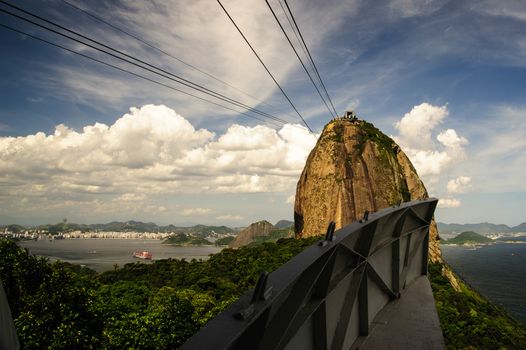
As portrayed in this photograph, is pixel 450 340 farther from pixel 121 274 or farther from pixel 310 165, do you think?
pixel 121 274

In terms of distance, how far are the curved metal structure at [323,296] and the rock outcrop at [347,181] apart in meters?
45.7

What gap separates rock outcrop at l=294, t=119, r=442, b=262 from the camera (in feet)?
178

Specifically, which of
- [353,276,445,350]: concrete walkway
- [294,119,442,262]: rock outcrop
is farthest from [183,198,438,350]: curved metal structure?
[294,119,442,262]: rock outcrop

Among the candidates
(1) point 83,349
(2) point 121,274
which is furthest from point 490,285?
(1) point 83,349

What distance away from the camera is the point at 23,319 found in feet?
63.3

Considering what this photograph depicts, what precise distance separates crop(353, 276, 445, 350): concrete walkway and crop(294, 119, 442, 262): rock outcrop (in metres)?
44.6

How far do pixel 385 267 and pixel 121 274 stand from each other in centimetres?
5989

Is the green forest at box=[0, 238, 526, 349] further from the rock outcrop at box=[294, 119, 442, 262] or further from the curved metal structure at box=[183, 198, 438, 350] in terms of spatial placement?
the curved metal structure at box=[183, 198, 438, 350]

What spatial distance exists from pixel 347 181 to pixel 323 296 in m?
53.7

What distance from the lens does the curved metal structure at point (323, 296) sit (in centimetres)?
229

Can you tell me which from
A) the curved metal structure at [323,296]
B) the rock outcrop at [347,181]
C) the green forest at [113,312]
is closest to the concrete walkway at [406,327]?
the curved metal structure at [323,296]

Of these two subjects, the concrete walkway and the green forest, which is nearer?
the concrete walkway

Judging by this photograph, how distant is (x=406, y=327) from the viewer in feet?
21.7

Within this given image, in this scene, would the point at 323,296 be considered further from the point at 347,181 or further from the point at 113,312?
the point at 347,181
